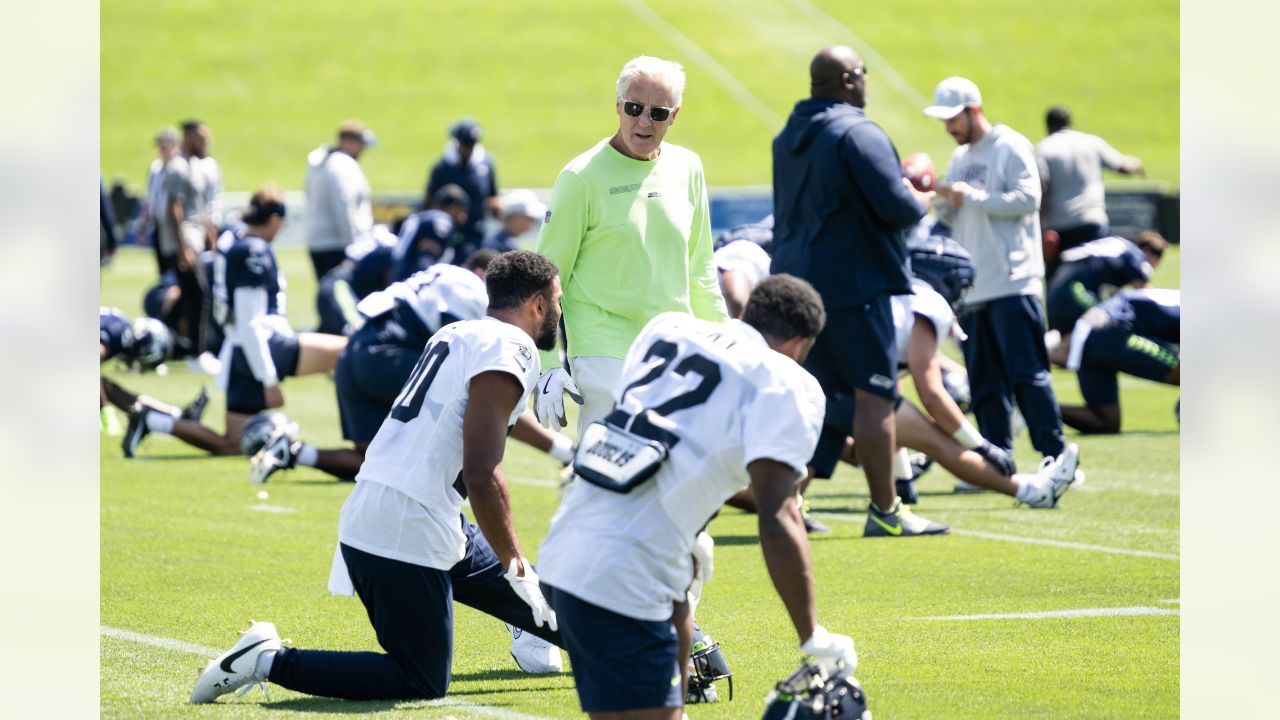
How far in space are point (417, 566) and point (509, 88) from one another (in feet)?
161

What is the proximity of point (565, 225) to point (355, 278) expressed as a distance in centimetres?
963

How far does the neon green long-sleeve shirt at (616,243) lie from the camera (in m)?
5.66

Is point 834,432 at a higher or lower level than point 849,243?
lower

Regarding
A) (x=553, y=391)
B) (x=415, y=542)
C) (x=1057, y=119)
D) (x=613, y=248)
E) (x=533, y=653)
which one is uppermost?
(x=1057, y=119)

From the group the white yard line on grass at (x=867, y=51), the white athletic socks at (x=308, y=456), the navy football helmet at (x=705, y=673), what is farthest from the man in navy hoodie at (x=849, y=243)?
the white yard line on grass at (x=867, y=51)

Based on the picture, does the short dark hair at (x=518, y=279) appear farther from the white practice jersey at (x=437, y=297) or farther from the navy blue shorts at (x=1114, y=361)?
the navy blue shorts at (x=1114, y=361)

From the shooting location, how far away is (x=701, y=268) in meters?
5.90

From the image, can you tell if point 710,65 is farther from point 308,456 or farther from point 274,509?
point 274,509

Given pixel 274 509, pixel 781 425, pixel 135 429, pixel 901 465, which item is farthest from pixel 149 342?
pixel 781 425

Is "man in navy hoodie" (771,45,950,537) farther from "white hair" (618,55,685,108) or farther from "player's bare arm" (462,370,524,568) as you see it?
"player's bare arm" (462,370,524,568)

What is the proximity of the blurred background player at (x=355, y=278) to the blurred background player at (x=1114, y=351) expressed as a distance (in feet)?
19.5

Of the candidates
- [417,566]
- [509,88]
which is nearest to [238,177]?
[509,88]

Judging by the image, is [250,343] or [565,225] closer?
[565,225]

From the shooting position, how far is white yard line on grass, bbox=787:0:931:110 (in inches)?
2003
